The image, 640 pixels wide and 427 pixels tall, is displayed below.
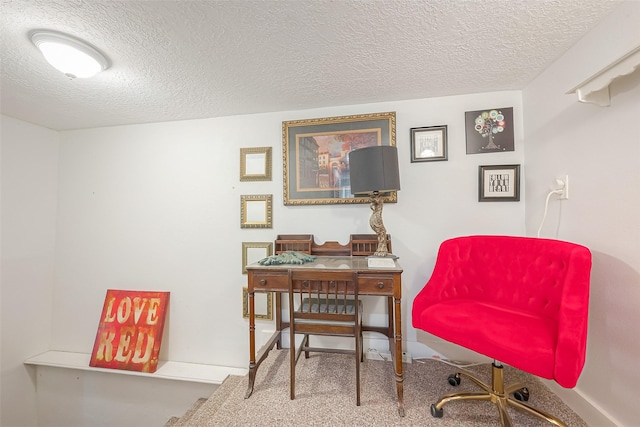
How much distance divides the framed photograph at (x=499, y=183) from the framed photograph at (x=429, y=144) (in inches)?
13.4

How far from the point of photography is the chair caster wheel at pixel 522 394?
1.40 m

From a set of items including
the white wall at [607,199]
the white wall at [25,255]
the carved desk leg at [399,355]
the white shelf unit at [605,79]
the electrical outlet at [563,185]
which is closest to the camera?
the white shelf unit at [605,79]

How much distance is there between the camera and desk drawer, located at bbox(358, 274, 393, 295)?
139cm

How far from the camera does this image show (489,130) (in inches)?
73.9

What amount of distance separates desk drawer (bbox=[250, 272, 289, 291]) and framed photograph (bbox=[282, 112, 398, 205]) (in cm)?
76

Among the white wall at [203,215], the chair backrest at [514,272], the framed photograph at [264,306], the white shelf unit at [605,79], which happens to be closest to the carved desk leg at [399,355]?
the chair backrest at [514,272]

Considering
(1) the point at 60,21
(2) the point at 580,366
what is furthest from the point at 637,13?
(1) the point at 60,21

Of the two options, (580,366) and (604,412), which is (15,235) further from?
(604,412)

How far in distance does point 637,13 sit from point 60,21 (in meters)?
2.61

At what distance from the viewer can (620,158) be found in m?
1.15

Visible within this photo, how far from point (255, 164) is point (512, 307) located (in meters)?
2.14

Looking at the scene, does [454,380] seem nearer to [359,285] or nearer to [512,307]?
[512,307]

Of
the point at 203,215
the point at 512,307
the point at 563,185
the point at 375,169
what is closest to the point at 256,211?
the point at 203,215

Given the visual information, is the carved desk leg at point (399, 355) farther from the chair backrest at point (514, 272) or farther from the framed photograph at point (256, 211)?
the framed photograph at point (256, 211)
